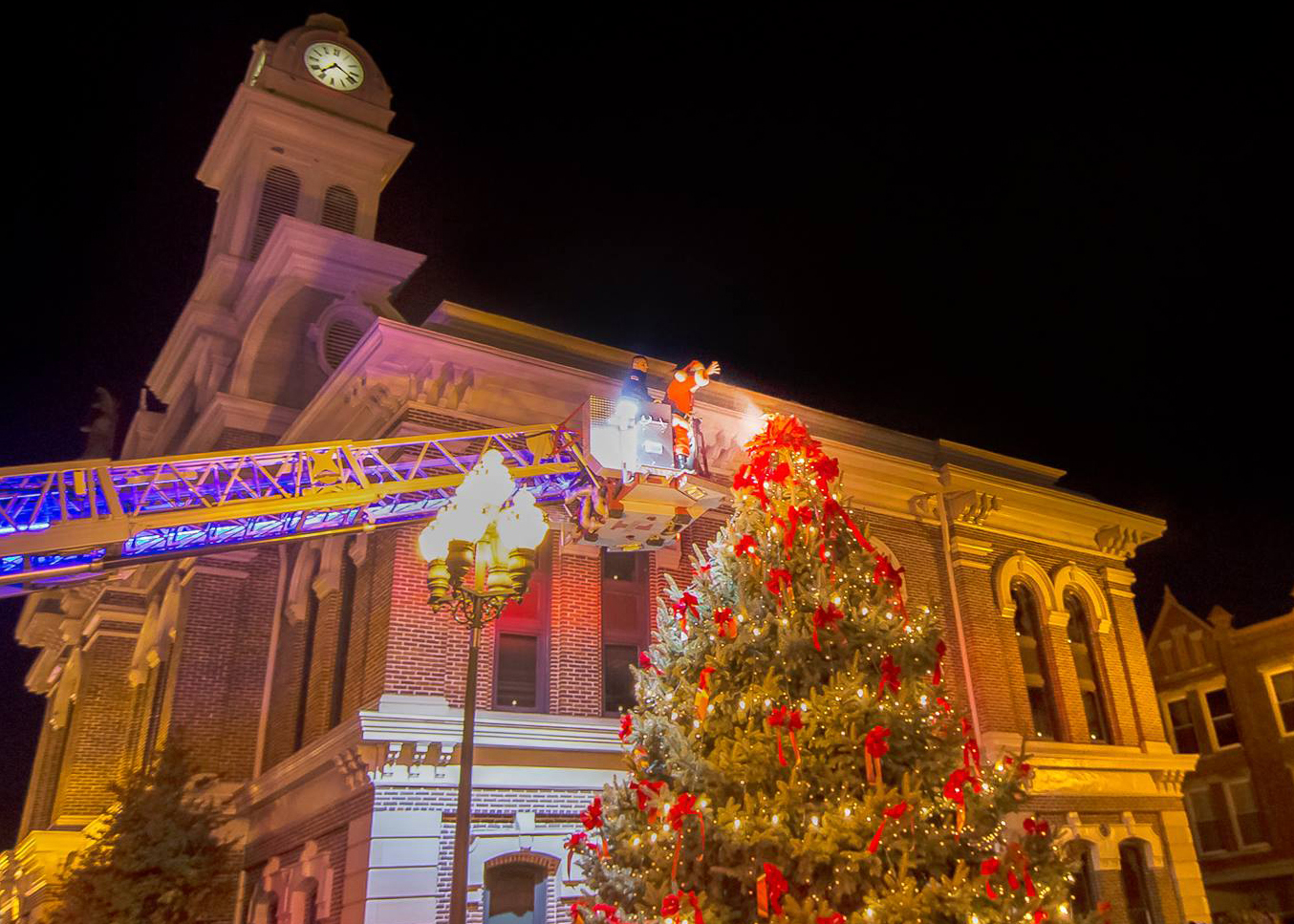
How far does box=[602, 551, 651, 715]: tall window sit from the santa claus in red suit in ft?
9.67

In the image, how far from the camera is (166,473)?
1072 centimetres

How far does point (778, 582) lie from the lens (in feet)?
29.1

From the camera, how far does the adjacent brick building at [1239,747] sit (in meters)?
31.2

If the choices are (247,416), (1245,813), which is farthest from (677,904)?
(1245,813)

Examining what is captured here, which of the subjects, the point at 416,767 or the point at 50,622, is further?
the point at 50,622

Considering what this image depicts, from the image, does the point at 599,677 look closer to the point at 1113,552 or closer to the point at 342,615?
the point at 342,615

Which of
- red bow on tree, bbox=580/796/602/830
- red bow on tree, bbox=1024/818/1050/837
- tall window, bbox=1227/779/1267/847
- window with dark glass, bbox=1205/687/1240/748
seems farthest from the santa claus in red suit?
window with dark glass, bbox=1205/687/1240/748

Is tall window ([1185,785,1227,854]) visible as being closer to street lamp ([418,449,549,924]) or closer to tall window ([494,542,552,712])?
tall window ([494,542,552,712])

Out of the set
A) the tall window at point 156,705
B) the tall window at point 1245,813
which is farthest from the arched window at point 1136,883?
the tall window at point 156,705

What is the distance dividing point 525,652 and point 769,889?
7.52 meters

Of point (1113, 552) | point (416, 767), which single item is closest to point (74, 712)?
point (416, 767)

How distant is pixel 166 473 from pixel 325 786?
18.0 ft

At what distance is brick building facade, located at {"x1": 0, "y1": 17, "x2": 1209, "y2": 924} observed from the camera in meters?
13.1

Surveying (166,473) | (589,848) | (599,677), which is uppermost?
(166,473)
